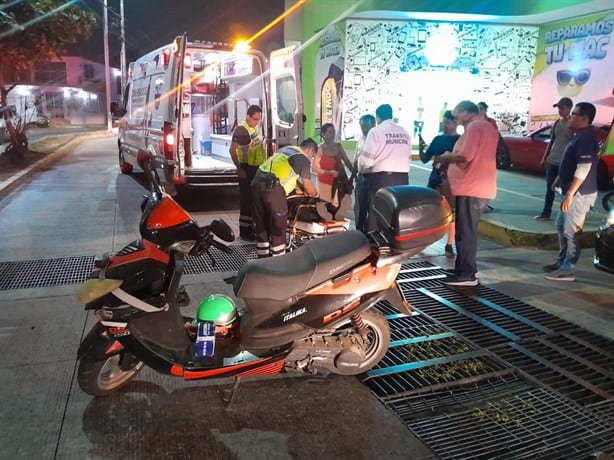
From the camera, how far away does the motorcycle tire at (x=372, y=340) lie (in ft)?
11.9

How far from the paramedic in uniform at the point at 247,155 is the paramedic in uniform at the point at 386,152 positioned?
1.66 metres

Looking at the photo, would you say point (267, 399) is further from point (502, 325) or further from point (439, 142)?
point (439, 142)

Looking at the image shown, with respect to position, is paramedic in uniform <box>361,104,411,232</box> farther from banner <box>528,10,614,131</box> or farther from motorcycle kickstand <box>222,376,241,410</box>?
banner <box>528,10,614,131</box>

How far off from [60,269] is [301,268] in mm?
3770

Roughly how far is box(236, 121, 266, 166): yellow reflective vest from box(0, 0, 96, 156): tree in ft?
25.2

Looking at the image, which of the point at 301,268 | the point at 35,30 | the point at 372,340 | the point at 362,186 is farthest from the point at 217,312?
the point at 35,30

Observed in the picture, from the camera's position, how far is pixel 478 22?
1722 cm

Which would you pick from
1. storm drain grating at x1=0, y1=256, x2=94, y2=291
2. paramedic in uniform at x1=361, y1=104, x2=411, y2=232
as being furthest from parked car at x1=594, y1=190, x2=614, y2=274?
storm drain grating at x1=0, y1=256, x2=94, y2=291

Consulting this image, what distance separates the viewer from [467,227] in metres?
5.45

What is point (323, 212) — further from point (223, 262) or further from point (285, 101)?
point (285, 101)

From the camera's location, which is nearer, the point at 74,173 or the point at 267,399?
the point at 267,399

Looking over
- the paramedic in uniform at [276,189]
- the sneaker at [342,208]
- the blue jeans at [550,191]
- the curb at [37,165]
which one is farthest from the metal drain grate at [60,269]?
the curb at [37,165]

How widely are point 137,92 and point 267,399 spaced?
9.09m

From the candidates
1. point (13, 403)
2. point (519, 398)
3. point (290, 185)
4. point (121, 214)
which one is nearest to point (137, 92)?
point (121, 214)
